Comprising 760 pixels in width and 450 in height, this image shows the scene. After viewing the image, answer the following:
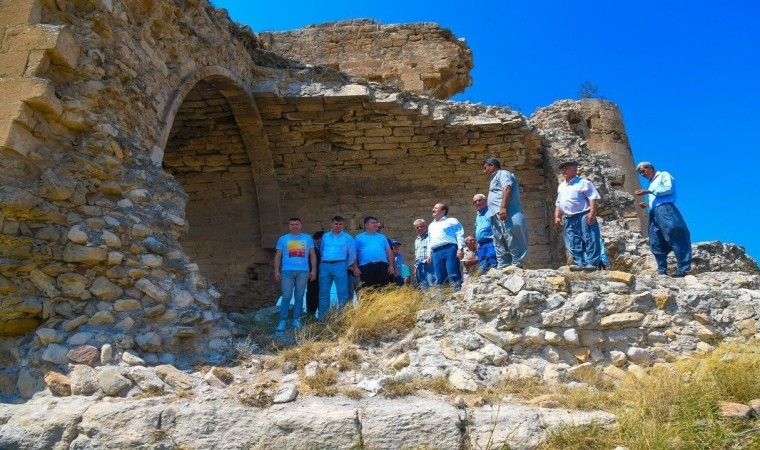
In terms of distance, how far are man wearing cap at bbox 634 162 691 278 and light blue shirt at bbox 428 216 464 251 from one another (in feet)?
5.65

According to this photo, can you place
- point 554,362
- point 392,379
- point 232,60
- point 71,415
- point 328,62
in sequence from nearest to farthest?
point 71,415
point 392,379
point 554,362
point 232,60
point 328,62

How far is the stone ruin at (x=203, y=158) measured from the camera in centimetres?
469

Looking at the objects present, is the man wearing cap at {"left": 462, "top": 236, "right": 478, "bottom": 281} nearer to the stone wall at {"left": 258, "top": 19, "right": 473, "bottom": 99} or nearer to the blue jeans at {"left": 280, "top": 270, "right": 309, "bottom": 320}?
the blue jeans at {"left": 280, "top": 270, "right": 309, "bottom": 320}

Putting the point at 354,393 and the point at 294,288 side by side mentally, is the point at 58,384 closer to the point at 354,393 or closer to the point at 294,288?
the point at 354,393

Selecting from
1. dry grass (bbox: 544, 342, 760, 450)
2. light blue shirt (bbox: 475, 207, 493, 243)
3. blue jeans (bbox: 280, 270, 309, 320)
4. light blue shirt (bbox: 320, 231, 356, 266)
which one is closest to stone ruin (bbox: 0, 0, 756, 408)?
blue jeans (bbox: 280, 270, 309, 320)

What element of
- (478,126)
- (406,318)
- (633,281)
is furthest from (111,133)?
(478,126)

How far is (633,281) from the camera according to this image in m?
5.25

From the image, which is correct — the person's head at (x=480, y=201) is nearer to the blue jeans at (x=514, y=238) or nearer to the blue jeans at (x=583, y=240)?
the blue jeans at (x=514, y=238)

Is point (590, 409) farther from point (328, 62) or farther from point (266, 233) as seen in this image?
point (328, 62)

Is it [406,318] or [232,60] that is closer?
[406,318]

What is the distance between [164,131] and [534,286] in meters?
3.79

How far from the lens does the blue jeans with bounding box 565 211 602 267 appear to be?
19.2ft

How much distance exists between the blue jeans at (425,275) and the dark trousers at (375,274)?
0.42 meters

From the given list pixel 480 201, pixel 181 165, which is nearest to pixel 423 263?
pixel 480 201
